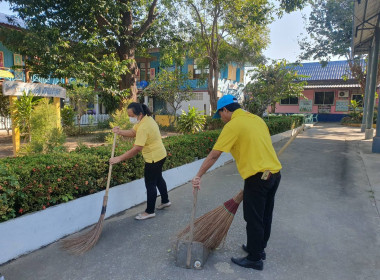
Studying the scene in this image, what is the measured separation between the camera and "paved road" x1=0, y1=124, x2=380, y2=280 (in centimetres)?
Result: 276

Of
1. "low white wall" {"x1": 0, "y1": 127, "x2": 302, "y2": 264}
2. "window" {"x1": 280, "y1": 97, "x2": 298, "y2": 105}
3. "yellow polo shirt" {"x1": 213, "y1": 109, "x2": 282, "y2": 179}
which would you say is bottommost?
"low white wall" {"x1": 0, "y1": 127, "x2": 302, "y2": 264}

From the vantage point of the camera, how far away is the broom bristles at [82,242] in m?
3.14

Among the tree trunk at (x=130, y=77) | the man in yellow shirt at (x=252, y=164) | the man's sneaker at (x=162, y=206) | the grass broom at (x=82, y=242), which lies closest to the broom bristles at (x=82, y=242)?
the grass broom at (x=82, y=242)

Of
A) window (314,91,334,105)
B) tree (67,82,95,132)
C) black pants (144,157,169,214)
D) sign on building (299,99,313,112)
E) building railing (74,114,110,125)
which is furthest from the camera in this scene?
sign on building (299,99,313,112)

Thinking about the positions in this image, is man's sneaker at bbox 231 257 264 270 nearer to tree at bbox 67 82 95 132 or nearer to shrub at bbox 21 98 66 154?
shrub at bbox 21 98 66 154

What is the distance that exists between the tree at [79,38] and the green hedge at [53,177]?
4148 millimetres

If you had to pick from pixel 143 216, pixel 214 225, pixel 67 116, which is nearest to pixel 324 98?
pixel 67 116

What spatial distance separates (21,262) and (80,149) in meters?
1.98

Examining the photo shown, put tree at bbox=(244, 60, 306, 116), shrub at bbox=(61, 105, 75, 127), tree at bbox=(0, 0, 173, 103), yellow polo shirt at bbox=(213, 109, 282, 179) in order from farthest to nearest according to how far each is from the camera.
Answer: shrub at bbox=(61, 105, 75, 127), tree at bbox=(244, 60, 306, 116), tree at bbox=(0, 0, 173, 103), yellow polo shirt at bbox=(213, 109, 282, 179)

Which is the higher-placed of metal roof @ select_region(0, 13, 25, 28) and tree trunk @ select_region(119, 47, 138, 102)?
metal roof @ select_region(0, 13, 25, 28)

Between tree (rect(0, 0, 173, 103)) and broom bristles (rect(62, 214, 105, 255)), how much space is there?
18.3ft

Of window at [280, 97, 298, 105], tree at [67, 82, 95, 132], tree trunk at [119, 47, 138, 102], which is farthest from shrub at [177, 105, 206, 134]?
window at [280, 97, 298, 105]

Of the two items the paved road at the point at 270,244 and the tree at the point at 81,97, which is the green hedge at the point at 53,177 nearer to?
the paved road at the point at 270,244

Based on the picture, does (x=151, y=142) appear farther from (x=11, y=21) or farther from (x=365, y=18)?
(x=365, y=18)
